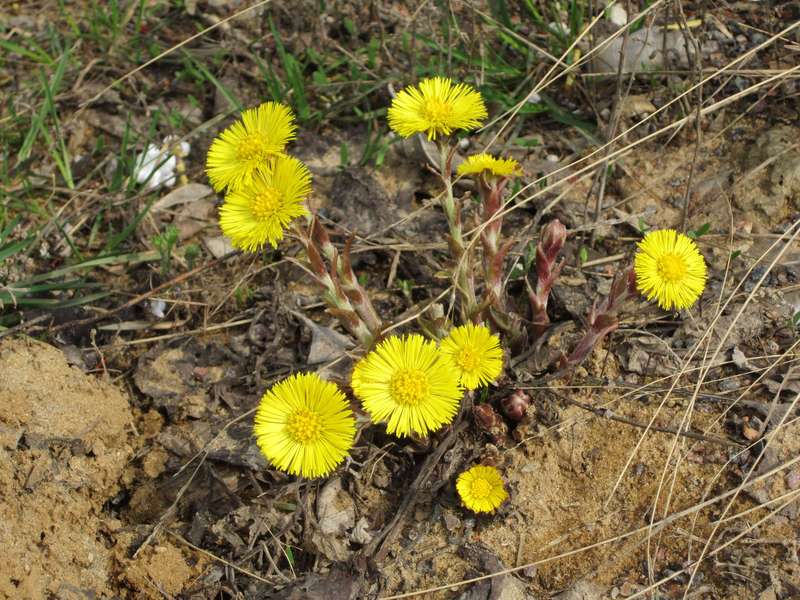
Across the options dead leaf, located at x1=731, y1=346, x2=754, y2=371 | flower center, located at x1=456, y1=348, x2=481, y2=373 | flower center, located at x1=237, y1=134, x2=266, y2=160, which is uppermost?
flower center, located at x1=237, y1=134, x2=266, y2=160

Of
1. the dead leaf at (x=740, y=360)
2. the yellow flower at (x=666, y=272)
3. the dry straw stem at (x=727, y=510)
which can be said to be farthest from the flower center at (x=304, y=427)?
the dead leaf at (x=740, y=360)

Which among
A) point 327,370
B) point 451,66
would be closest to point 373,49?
point 451,66

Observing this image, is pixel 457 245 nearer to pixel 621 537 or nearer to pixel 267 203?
pixel 267 203

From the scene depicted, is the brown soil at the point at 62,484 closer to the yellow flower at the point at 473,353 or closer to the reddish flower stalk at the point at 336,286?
the reddish flower stalk at the point at 336,286

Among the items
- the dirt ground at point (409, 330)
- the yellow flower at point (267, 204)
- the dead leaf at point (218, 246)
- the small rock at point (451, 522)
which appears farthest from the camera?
the dead leaf at point (218, 246)

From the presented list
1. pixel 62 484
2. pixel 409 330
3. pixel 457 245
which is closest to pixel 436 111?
pixel 457 245

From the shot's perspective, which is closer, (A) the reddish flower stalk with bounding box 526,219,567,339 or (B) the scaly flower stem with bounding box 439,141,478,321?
(B) the scaly flower stem with bounding box 439,141,478,321

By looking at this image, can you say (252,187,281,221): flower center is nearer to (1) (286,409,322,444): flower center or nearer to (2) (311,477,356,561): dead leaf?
(1) (286,409,322,444): flower center

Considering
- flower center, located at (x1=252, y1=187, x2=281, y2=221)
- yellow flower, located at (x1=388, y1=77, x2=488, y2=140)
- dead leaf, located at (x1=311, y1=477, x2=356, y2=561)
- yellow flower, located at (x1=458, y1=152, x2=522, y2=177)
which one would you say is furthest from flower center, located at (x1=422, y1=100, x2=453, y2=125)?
dead leaf, located at (x1=311, y1=477, x2=356, y2=561)
